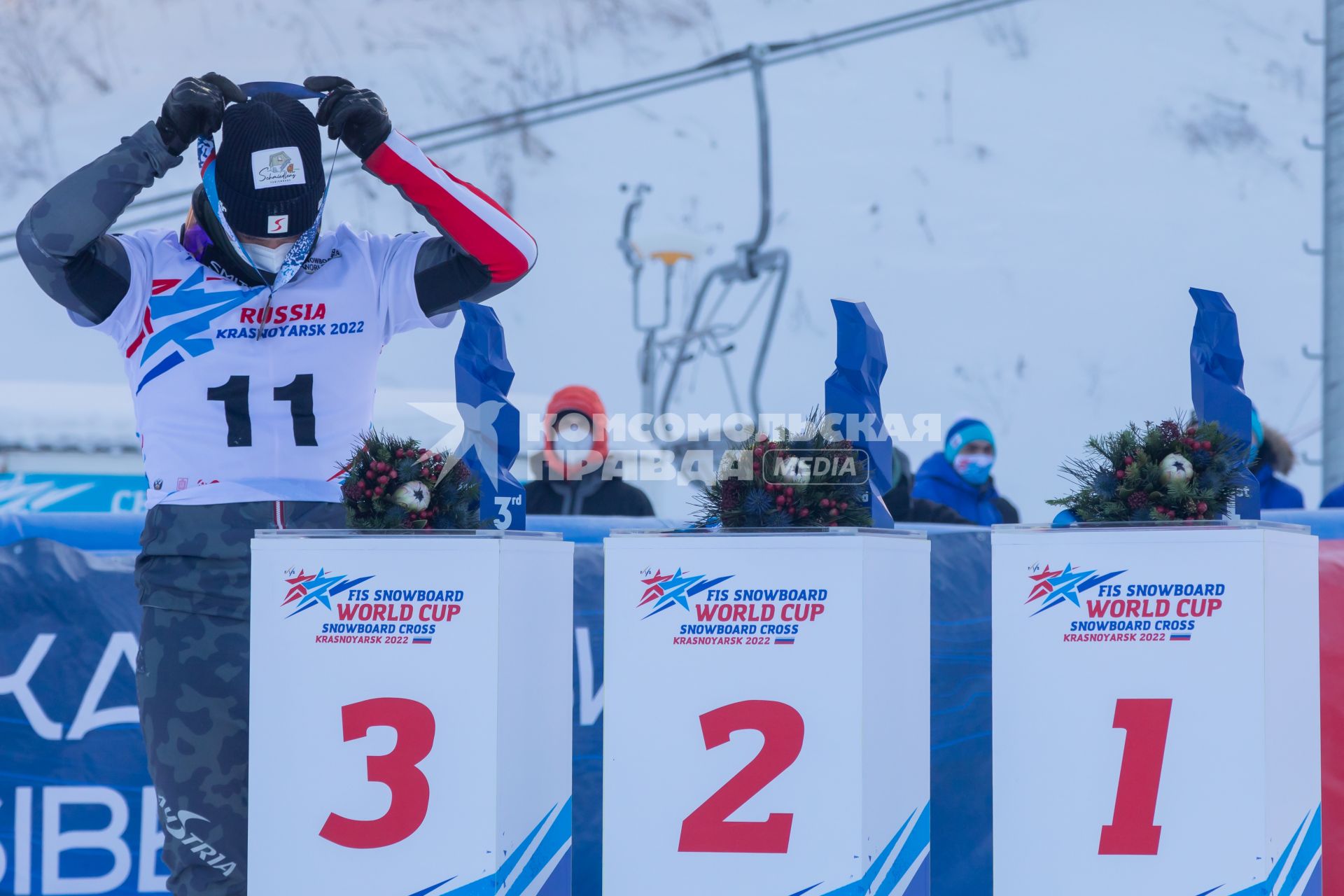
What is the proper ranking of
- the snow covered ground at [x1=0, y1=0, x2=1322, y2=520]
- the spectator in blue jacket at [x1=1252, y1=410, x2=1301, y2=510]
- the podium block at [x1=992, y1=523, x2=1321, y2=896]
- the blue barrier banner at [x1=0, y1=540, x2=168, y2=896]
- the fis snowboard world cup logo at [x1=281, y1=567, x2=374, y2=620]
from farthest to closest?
the snow covered ground at [x1=0, y1=0, x2=1322, y2=520] → the spectator in blue jacket at [x1=1252, y1=410, x2=1301, y2=510] → the blue barrier banner at [x1=0, y1=540, x2=168, y2=896] → the fis snowboard world cup logo at [x1=281, y1=567, x2=374, y2=620] → the podium block at [x1=992, y1=523, x2=1321, y2=896]

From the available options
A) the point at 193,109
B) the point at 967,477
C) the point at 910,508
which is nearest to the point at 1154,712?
the point at 193,109

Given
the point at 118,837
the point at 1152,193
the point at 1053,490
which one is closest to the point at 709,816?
the point at 118,837

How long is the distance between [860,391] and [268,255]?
1054 millimetres

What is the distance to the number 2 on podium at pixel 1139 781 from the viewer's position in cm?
227

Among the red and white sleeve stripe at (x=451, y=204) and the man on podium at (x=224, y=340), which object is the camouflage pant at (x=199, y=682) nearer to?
the man on podium at (x=224, y=340)

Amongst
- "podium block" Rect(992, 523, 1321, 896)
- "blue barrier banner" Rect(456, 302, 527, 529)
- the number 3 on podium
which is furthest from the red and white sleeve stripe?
"podium block" Rect(992, 523, 1321, 896)

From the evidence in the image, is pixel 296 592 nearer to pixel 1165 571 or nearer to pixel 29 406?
pixel 1165 571

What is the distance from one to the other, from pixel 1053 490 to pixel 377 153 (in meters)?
6.07

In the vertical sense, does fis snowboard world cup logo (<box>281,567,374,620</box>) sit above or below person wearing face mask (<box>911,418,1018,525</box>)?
below

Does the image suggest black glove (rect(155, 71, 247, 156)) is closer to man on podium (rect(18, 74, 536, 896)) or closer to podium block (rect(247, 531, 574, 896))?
man on podium (rect(18, 74, 536, 896))

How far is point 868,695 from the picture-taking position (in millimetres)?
2289

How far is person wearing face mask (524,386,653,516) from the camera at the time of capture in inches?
179

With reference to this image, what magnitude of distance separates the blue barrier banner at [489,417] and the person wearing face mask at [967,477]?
9.62 ft

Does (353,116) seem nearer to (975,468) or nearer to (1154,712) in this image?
(1154,712)
